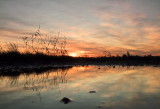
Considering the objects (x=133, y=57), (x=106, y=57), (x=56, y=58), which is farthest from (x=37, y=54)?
(x=133, y=57)

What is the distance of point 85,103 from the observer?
2873 mm

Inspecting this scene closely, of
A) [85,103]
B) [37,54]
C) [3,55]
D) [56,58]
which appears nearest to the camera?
[85,103]

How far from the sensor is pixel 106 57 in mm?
24562

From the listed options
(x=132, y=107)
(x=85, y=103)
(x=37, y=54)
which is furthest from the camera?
(x=37, y=54)

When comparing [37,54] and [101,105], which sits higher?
[37,54]

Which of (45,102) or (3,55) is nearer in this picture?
(45,102)

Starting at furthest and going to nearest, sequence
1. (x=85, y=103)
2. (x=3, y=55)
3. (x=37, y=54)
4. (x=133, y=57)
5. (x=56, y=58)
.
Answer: (x=133, y=57) < (x=56, y=58) < (x=37, y=54) < (x=3, y=55) < (x=85, y=103)

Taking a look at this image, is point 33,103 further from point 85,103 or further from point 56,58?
point 56,58

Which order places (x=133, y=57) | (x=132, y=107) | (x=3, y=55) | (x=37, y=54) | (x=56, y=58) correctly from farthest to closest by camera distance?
(x=133, y=57)
(x=56, y=58)
(x=37, y=54)
(x=3, y=55)
(x=132, y=107)

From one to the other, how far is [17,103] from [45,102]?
1.56 ft

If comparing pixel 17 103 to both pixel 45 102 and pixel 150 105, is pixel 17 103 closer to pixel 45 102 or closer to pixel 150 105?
pixel 45 102

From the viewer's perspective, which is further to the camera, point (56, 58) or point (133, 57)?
point (133, 57)

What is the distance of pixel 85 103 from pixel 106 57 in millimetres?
22006

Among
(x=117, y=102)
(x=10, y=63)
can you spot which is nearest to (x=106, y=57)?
(x=10, y=63)
